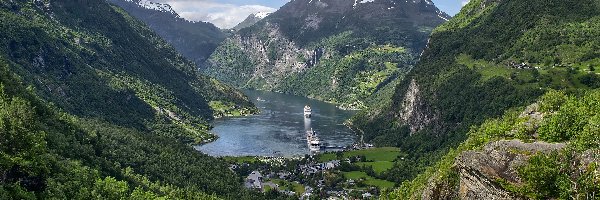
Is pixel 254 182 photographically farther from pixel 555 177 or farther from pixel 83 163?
pixel 555 177

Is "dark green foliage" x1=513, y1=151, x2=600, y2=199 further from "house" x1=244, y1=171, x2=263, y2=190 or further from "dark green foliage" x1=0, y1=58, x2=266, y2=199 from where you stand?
"house" x1=244, y1=171, x2=263, y2=190

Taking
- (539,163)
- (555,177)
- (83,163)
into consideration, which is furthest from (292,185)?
(555,177)

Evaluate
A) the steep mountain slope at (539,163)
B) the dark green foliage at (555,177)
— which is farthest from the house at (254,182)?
the dark green foliage at (555,177)

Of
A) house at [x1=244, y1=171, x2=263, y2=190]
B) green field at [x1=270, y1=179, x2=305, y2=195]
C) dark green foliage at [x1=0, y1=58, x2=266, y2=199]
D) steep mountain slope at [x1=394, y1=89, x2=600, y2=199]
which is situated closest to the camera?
steep mountain slope at [x1=394, y1=89, x2=600, y2=199]

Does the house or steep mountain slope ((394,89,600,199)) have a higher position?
steep mountain slope ((394,89,600,199))

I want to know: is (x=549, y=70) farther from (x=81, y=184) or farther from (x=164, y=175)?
(x=81, y=184)

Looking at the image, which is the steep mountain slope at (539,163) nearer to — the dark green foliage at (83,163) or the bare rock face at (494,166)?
the bare rock face at (494,166)

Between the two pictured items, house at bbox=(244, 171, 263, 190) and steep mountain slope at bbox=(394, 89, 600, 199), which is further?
house at bbox=(244, 171, 263, 190)

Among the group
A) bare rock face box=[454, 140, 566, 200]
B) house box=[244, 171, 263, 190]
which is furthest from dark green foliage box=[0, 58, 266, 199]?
bare rock face box=[454, 140, 566, 200]
